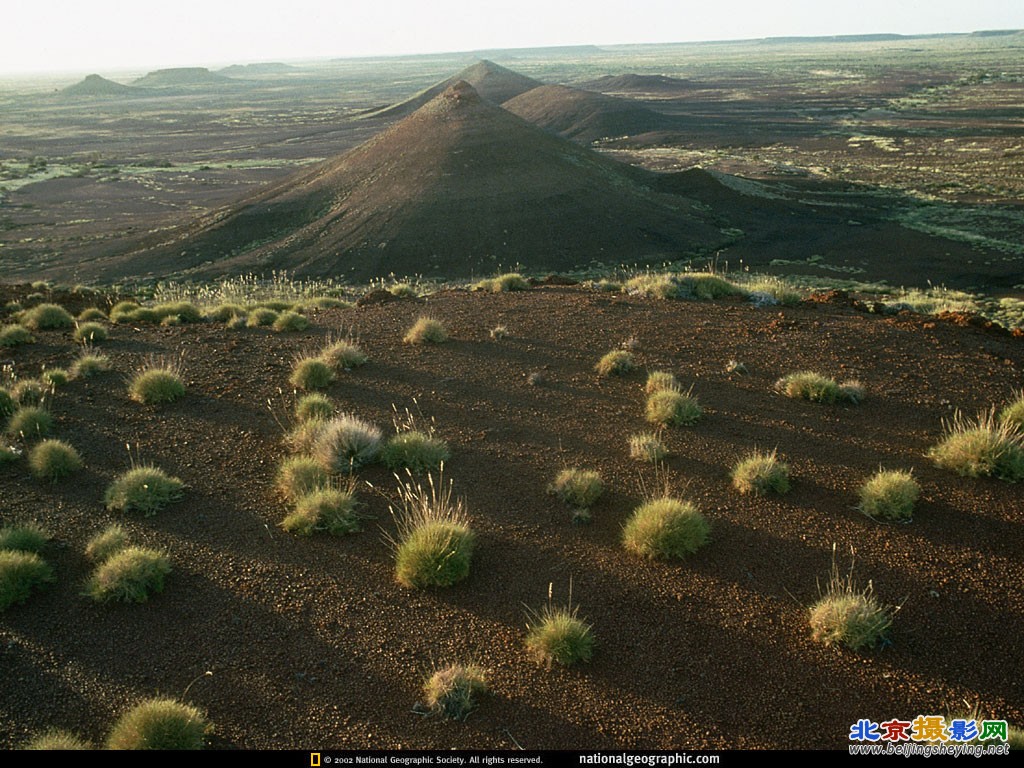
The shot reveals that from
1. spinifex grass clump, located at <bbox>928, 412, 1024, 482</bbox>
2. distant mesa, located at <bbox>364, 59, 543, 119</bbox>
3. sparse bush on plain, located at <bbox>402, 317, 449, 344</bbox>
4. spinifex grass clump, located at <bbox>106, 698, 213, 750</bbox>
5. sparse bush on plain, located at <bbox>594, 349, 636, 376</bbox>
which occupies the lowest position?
spinifex grass clump, located at <bbox>106, 698, 213, 750</bbox>

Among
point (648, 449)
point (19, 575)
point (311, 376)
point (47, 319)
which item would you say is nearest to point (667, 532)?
point (648, 449)

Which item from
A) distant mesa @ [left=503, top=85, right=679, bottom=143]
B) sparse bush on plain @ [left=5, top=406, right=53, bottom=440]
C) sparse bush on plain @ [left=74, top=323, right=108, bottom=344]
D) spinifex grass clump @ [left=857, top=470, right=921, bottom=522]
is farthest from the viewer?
distant mesa @ [left=503, top=85, right=679, bottom=143]

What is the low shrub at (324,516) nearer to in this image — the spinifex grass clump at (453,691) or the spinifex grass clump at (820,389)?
the spinifex grass clump at (453,691)

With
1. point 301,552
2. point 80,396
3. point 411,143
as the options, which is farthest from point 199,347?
point 411,143

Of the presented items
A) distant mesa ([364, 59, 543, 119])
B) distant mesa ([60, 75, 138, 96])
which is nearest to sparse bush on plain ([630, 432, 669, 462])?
distant mesa ([364, 59, 543, 119])

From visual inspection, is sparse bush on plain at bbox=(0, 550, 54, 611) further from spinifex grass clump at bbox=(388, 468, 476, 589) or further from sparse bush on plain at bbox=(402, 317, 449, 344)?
sparse bush on plain at bbox=(402, 317, 449, 344)

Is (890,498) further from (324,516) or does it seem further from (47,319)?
(47,319)

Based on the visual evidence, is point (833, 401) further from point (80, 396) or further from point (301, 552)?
point (80, 396)
